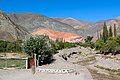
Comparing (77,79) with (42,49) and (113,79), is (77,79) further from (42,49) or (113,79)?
(42,49)

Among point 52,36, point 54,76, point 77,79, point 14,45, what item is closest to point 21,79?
point 54,76

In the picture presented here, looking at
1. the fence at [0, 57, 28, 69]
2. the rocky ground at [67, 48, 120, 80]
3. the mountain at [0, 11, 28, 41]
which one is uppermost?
the mountain at [0, 11, 28, 41]

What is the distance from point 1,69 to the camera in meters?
31.8

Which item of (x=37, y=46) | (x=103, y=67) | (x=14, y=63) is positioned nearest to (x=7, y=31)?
(x=103, y=67)

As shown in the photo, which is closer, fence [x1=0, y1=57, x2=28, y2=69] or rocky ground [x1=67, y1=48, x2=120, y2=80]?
rocky ground [x1=67, y1=48, x2=120, y2=80]

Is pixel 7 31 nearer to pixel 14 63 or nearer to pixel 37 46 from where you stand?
pixel 37 46

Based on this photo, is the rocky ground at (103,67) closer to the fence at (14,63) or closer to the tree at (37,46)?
the tree at (37,46)

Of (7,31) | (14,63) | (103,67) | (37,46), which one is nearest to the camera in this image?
(14,63)

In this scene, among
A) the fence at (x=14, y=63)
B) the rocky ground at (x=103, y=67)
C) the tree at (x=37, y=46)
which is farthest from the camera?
the tree at (x=37, y=46)

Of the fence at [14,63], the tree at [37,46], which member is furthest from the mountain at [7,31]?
the fence at [14,63]

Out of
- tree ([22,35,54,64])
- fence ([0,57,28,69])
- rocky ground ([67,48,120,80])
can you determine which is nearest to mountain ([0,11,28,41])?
rocky ground ([67,48,120,80])

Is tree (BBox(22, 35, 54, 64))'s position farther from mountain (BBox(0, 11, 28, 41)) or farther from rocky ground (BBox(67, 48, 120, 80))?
mountain (BBox(0, 11, 28, 41))

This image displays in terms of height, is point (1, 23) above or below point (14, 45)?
above

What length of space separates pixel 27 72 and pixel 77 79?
6.66 metres
